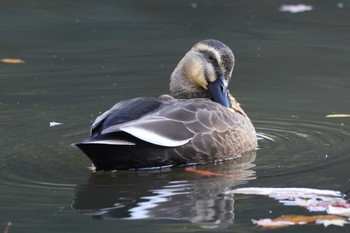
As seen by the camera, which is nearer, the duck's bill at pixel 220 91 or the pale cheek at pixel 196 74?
the duck's bill at pixel 220 91

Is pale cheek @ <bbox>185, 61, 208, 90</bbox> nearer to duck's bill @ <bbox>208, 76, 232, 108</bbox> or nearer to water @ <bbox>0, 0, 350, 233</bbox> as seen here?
duck's bill @ <bbox>208, 76, 232, 108</bbox>

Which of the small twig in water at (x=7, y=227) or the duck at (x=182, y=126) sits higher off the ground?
the duck at (x=182, y=126)

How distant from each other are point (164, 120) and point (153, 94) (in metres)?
2.63

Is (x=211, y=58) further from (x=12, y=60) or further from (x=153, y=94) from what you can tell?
(x=12, y=60)

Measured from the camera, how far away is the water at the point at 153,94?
659 centimetres

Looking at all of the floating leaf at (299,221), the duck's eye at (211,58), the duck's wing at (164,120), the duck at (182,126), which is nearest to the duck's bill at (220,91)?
the duck at (182,126)

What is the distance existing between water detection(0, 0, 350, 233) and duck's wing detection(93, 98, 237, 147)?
29 centimetres

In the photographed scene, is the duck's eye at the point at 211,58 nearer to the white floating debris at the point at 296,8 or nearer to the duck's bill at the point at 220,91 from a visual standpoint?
the duck's bill at the point at 220,91

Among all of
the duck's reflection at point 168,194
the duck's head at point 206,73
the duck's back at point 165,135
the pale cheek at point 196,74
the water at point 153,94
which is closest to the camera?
the duck's reflection at point 168,194

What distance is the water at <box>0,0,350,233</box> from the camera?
21.6 feet

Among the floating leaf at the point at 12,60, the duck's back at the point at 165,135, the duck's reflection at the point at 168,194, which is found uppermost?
the floating leaf at the point at 12,60

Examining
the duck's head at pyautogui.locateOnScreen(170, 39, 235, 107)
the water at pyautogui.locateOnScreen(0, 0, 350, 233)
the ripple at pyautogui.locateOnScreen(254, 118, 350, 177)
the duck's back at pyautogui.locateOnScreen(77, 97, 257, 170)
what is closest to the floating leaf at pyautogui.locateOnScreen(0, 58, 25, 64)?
the water at pyautogui.locateOnScreen(0, 0, 350, 233)

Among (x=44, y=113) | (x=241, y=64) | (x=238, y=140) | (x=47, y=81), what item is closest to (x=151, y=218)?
(x=238, y=140)

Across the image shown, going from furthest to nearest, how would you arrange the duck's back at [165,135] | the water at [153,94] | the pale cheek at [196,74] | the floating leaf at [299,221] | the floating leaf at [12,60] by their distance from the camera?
the floating leaf at [12,60] → the pale cheek at [196,74] → the duck's back at [165,135] → the water at [153,94] → the floating leaf at [299,221]
